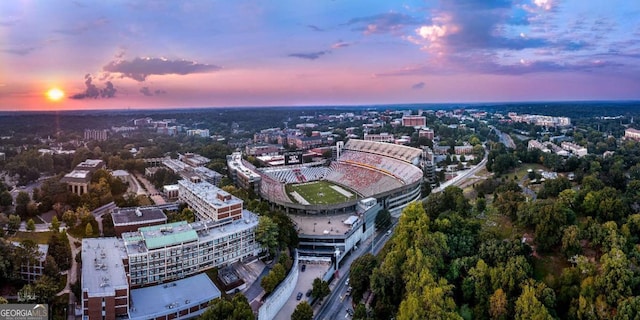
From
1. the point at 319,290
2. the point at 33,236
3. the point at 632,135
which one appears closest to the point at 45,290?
the point at 33,236

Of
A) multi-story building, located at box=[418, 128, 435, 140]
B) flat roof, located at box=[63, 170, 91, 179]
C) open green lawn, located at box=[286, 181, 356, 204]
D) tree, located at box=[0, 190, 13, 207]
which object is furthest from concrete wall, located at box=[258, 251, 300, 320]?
multi-story building, located at box=[418, 128, 435, 140]

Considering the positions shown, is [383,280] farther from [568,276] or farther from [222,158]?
[222,158]

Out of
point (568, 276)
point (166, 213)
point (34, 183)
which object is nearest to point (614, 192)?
point (568, 276)

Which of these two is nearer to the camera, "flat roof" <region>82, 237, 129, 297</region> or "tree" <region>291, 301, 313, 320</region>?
"flat roof" <region>82, 237, 129, 297</region>

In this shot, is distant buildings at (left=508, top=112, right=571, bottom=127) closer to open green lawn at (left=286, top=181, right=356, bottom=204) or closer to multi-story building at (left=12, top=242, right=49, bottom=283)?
open green lawn at (left=286, top=181, right=356, bottom=204)

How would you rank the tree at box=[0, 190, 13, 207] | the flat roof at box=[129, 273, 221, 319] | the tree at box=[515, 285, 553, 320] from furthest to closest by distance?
the tree at box=[0, 190, 13, 207]
the flat roof at box=[129, 273, 221, 319]
the tree at box=[515, 285, 553, 320]
